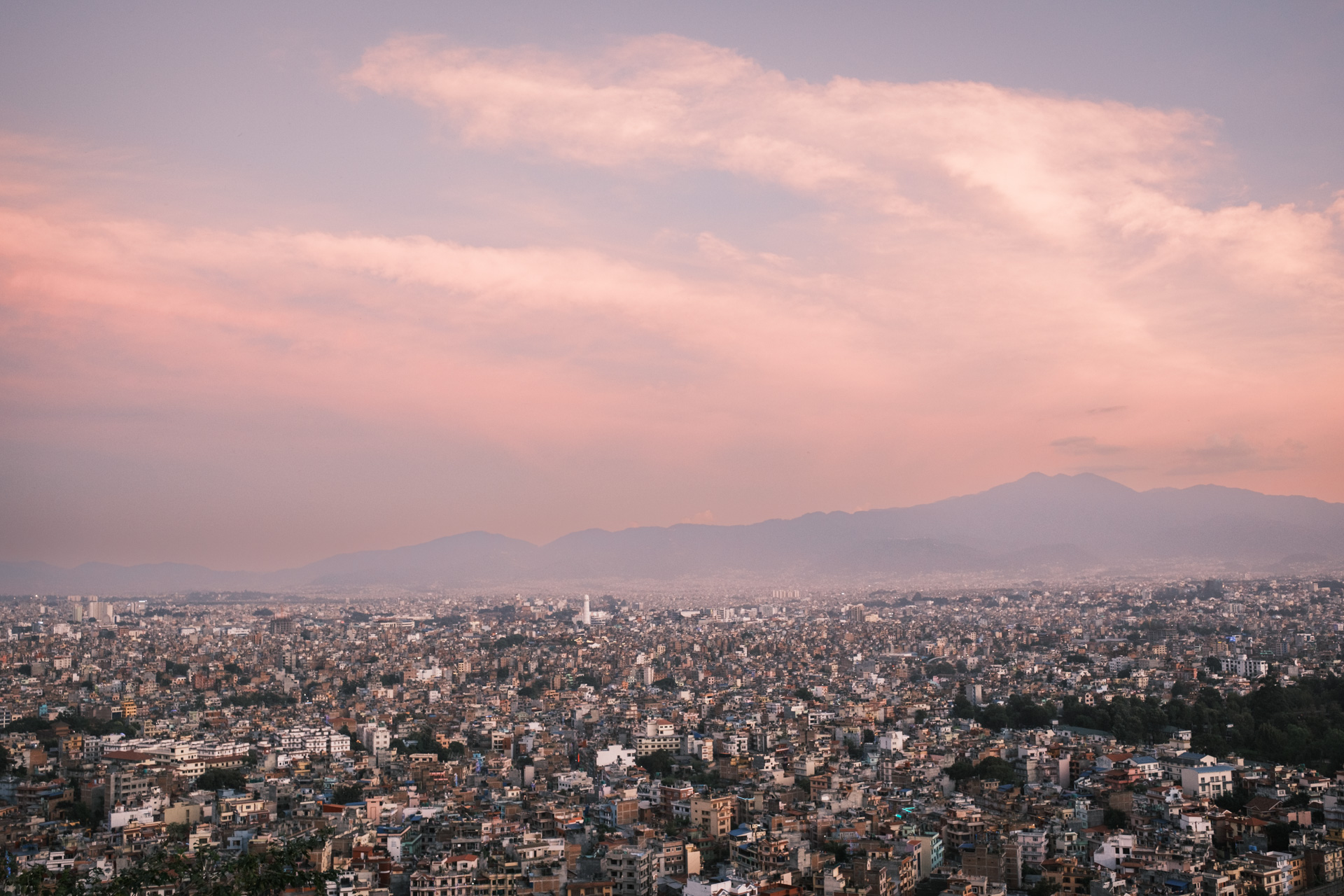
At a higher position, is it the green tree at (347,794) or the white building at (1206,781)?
the white building at (1206,781)

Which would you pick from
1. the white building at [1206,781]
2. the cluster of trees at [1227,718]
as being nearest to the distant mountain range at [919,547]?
the cluster of trees at [1227,718]

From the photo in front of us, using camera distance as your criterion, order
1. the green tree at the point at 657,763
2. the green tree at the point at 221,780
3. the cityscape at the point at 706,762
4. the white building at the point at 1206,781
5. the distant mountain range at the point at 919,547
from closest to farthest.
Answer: the cityscape at the point at 706,762 → the white building at the point at 1206,781 → the green tree at the point at 221,780 → the green tree at the point at 657,763 → the distant mountain range at the point at 919,547

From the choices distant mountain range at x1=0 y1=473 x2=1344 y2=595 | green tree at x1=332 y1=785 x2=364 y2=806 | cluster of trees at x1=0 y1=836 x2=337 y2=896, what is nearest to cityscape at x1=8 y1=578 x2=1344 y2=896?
green tree at x1=332 y1=785 x2=364 y2=806

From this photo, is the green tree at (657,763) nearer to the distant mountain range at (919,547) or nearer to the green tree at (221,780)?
the green tree at (221,780)

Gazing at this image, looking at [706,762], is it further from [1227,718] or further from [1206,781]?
[1227,718]

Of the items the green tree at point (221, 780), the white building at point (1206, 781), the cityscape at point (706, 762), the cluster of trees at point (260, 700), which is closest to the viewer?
the cityscape at point (706, 762)

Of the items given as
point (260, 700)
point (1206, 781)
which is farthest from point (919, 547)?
point (1206, 781)

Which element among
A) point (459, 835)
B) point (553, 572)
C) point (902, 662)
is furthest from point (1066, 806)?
point (553, 572)
